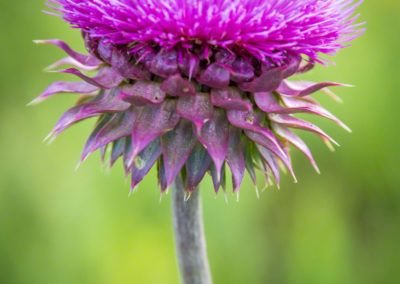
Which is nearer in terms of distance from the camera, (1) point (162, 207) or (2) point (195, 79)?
(2) point (195, 79)

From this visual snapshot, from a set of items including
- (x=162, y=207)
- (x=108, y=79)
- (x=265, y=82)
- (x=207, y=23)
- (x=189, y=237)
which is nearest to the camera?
(x=207, y=23)

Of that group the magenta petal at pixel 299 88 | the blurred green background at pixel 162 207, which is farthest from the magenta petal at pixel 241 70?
the blurred green background at pixel 162 207

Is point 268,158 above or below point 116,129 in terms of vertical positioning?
below

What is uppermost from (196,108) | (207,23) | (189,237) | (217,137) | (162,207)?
(207,23)

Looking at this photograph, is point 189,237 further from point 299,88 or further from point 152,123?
point 299,88

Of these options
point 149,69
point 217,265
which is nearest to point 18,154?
point 217,265

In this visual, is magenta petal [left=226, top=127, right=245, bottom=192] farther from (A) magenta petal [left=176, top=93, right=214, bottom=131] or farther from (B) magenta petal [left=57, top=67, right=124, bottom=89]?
(B) magenta petal [left=57, top=67, right=124, bottom=89]

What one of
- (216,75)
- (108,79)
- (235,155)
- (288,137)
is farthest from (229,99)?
(108,79)
